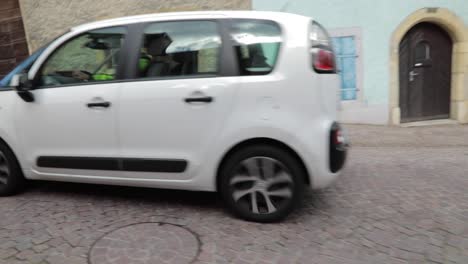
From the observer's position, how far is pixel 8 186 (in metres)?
3.78

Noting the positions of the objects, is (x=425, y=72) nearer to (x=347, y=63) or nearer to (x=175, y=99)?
(x=347, y=63)

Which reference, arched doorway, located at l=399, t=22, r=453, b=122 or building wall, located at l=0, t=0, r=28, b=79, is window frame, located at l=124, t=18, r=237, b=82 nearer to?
arched doorway, located at l=399, t=22, r=453, b=122

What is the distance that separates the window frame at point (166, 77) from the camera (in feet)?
9.93

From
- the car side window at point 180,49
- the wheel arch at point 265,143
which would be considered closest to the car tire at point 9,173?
the car side window at point 180,49

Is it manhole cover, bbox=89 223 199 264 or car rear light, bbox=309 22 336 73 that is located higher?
car rear light, bbox=309 22 336 73

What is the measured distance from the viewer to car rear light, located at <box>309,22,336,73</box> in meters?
2.93

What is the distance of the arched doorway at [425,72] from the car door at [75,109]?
261 inches

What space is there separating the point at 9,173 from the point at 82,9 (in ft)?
16.8

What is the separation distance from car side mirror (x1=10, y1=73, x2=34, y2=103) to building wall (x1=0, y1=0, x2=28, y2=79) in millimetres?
5736

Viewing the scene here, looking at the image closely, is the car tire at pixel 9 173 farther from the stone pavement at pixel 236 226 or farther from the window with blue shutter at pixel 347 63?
the window with blue shutter at pixel 347 63

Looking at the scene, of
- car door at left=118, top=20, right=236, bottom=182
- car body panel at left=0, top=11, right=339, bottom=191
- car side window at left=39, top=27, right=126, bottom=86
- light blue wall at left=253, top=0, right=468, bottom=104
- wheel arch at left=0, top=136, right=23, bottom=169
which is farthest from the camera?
light blue wall at left=253, top=0, right=468, bottom=104

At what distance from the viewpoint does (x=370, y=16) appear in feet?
24.5

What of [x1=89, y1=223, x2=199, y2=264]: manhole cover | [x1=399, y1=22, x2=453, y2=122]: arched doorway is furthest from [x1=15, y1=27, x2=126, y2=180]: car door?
[x1=399, y1=22, x2=453, y2=122]: arched doorway

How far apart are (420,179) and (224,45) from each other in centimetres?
285
